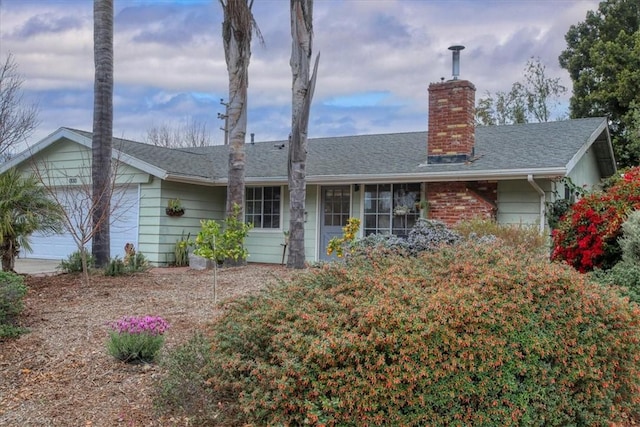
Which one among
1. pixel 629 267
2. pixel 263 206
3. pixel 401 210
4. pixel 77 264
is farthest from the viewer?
pixel 263 206

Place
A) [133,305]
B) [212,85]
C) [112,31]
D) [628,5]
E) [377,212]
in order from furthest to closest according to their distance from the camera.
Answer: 1. [212,85]
2. [628,5]
3. [377,212]
4. [112,31]
5. [133,305]

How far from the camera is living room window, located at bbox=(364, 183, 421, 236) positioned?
12.2m

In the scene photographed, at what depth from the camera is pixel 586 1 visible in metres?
21.5

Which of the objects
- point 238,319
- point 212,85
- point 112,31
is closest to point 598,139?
point 112,31

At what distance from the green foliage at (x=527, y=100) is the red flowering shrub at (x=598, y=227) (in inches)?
837

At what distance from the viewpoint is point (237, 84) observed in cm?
1171

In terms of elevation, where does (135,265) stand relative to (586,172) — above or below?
below

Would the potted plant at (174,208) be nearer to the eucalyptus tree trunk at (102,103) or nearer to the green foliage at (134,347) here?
the eucalyptus tree trunk at (102,103)

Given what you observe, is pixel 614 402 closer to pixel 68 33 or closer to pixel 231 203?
pixel 231 203

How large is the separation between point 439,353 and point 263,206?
37.8 ft

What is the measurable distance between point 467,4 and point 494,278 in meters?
9.44

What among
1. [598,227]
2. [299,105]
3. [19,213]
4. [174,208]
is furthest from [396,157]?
Result: [19,213]

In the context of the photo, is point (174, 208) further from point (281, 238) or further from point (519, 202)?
point (519, 202)

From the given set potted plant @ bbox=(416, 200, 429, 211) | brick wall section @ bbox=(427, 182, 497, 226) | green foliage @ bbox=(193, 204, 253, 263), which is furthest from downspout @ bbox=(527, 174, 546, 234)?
green foliage @ bbox=(193, 204, 253, 263)
